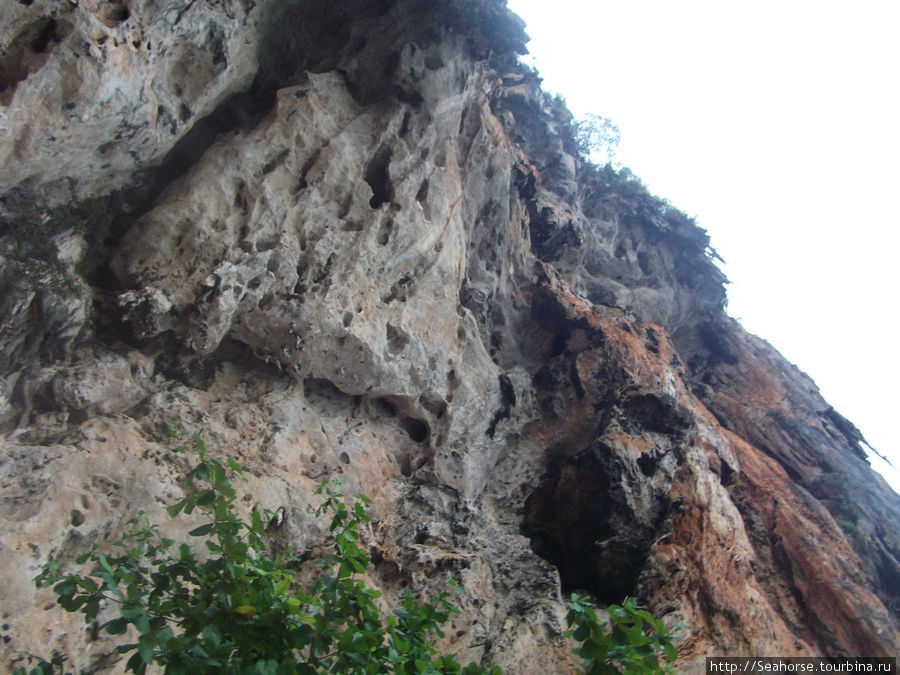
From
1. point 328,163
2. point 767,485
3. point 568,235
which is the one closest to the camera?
point 328,163

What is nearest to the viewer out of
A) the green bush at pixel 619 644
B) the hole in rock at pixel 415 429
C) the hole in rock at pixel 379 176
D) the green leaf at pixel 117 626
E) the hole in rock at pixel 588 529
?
the green leaf at pixel 117 626

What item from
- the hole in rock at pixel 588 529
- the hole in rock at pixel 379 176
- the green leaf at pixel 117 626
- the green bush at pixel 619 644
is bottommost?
the green bush at pixel 619 644

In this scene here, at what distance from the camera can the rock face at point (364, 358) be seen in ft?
17.5

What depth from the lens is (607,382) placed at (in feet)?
33.4

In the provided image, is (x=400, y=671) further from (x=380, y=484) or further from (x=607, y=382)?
(x=607, y=382)

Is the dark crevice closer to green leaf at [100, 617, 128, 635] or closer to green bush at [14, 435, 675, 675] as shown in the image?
green bush at [14, 435, 675, 675]

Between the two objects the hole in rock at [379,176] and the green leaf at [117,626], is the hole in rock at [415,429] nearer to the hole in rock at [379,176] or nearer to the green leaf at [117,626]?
Result: the hole in rock at [379,176]

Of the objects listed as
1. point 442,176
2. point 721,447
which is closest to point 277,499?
point 442,176

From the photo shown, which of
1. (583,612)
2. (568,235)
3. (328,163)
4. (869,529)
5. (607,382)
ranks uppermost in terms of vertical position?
(568,235)

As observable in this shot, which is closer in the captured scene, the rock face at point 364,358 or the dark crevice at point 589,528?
the rock face at point 364,358

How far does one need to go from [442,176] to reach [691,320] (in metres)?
10.1

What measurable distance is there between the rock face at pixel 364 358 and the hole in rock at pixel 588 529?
0.04m

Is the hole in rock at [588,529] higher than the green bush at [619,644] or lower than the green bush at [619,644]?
higher

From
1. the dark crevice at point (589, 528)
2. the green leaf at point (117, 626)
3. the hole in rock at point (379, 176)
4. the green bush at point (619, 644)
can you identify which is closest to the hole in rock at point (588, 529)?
the dark crevice at point (589, 528)
